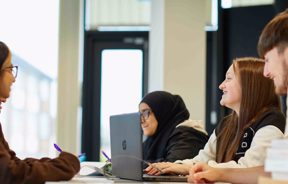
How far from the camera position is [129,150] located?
1.90m

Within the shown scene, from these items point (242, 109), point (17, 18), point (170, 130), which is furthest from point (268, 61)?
point (17, 18)

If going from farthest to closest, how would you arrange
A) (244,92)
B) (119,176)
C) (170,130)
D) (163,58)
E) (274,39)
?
1. (163,58)
2. (170,130)
3. (244,92)
4. (119,176)
5. (274,39)

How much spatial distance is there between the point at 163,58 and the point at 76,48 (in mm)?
1264

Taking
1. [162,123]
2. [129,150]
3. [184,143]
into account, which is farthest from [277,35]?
[162,123]

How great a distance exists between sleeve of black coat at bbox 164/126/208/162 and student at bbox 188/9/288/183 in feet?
3.11

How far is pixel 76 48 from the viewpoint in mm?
5188

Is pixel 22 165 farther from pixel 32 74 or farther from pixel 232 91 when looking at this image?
pixel 32 74

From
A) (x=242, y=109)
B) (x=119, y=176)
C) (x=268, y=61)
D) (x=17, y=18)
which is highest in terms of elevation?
(x=17, y=18)

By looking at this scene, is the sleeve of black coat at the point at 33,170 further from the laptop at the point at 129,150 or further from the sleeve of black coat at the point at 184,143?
the sleeve of black coat at the point at 184,143

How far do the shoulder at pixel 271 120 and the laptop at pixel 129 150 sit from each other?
372mm

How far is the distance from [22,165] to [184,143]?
1.19m

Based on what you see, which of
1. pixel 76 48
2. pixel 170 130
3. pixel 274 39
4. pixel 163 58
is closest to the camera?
pixel 274 39

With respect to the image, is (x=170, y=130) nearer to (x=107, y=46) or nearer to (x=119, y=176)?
(x=119, y=176)

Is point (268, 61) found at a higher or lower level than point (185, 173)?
higher
